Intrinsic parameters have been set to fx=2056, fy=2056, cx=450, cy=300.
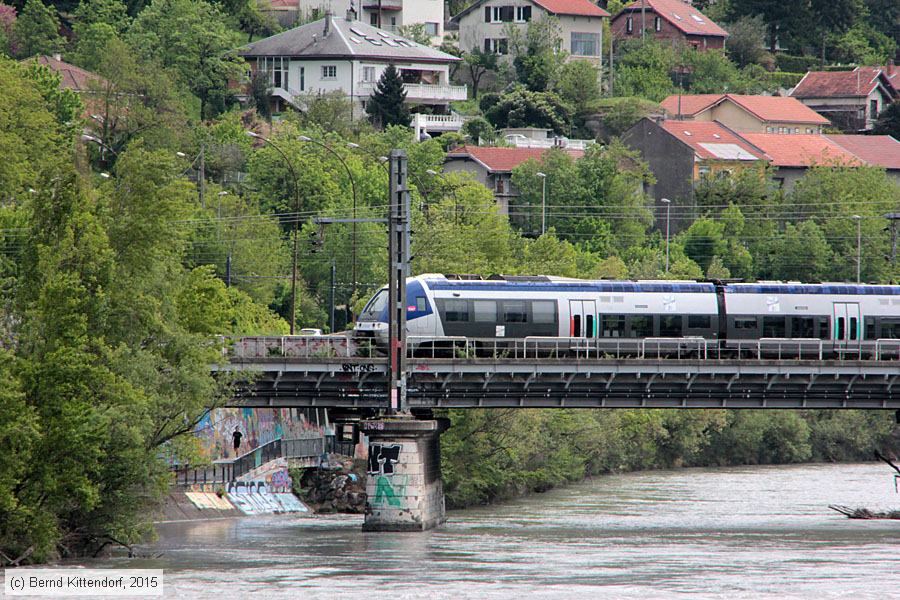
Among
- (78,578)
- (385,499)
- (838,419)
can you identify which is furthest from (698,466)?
(78,578)

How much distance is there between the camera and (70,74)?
468 ft

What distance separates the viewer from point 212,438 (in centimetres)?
8550

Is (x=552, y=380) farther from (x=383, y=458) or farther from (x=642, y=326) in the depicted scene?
(x=642, y=326)

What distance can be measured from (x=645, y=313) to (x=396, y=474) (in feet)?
43.7

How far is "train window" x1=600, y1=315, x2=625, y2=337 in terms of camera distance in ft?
261

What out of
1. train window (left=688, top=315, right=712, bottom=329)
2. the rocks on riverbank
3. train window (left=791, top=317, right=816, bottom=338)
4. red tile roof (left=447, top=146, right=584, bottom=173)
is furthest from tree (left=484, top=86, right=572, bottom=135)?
train window (left=688, top=315, right=712, bottom=329)

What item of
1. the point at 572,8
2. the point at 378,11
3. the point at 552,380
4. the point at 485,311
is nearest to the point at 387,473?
the point at 552,380

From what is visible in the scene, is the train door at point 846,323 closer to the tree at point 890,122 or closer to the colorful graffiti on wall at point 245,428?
the colorful graffiti on wall at point 245,428

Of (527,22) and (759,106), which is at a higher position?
(527,22)

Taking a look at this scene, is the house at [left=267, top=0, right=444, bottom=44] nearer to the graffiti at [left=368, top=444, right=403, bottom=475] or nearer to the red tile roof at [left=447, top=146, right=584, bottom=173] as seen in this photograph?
the red tile roof at [left=447, top=146, right=584, bottom=173]

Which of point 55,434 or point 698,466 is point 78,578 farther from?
point 698,466

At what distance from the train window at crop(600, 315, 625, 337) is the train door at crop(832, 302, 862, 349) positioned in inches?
351

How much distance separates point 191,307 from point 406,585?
15586 mm

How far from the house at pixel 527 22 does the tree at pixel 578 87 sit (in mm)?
8048
